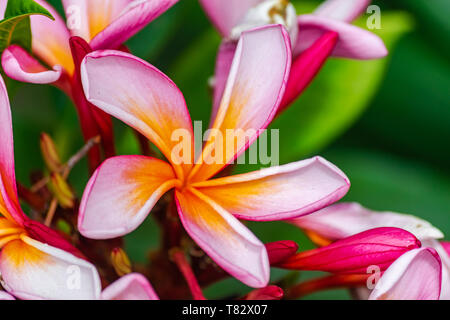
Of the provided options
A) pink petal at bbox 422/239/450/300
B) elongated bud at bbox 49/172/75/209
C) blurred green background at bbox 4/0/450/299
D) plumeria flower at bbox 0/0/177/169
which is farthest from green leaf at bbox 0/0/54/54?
pink petal at bbox 422/239/450/300

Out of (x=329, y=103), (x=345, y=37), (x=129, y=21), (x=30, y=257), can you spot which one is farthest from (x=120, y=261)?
(x=329, y=103)

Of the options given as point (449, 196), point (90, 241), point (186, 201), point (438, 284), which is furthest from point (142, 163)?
point (449, 196)

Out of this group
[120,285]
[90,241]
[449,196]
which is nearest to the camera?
[120,285]

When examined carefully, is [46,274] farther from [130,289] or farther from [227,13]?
[227,13]

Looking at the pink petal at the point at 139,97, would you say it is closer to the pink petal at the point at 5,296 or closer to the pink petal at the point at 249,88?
the pink petal at the point at 249,88

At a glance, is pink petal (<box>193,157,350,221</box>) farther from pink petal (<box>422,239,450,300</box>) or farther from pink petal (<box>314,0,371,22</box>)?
pink petal (<box>314,0,371,22</box>)
